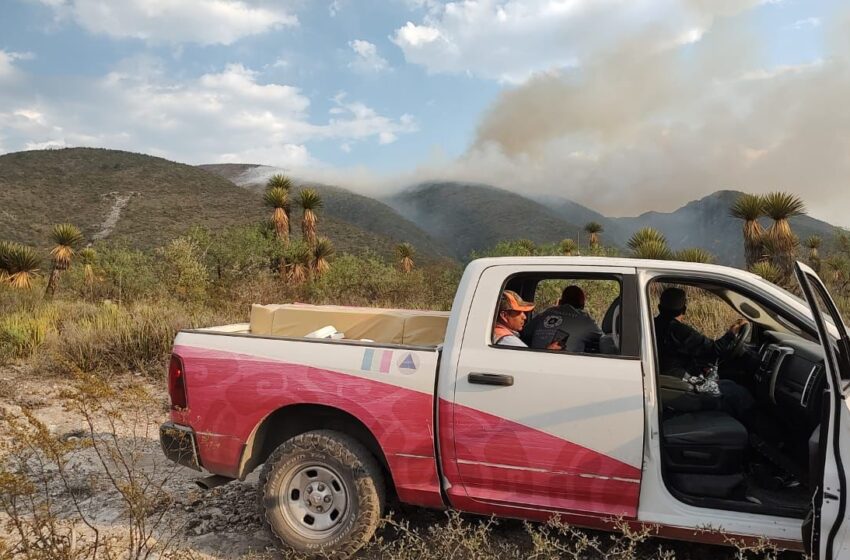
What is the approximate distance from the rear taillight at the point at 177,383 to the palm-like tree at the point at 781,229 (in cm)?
1909

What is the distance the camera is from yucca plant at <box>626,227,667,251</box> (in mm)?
18812

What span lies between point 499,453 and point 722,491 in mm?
1227

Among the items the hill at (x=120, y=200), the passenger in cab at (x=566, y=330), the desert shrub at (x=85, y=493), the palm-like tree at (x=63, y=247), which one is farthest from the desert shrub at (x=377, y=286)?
the hill at (x=120, y=200)

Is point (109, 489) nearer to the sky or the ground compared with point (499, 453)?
nearer to the ground

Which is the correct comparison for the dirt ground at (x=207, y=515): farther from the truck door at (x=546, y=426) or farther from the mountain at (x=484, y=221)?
the mountain at (x=484, y=221)

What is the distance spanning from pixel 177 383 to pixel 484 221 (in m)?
152

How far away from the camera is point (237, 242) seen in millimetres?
21453

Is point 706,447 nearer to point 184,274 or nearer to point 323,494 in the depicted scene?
point 323,494

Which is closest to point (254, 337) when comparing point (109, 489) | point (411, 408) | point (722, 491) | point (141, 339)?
point (411, 408)

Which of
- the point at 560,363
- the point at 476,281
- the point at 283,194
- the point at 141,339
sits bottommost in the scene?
the point at 141,339

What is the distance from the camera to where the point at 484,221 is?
154 meters

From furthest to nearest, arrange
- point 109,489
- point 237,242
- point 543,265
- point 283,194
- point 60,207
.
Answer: point 60,207, point 283,194, point 237,242, point 109,489, point 543,265

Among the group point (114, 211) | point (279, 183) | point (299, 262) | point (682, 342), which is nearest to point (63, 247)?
point (279, 183)

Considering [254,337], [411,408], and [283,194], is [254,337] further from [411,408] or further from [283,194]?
[283,194]
